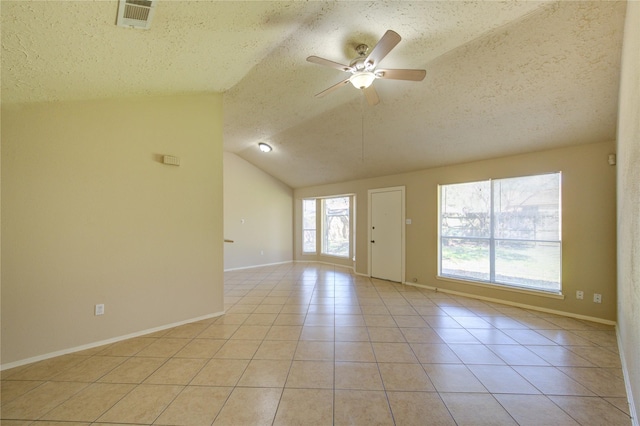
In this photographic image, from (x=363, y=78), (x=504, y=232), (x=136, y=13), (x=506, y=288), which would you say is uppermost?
(x=136, y=13)

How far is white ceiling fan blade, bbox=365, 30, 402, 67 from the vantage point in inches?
65.5

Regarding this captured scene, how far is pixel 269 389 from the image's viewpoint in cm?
191

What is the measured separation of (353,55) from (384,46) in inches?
33.4

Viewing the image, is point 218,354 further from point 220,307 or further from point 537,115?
point 537,115

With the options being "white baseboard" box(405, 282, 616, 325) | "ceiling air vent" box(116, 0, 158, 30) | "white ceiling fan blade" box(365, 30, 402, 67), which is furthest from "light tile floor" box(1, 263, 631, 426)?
"ceiling air vent" box(116, 0, 158, 30)

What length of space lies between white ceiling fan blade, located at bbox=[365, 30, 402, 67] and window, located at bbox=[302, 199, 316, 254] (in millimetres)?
5627

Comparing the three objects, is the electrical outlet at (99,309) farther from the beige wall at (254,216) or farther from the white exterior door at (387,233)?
the white exterior door at (387,233)

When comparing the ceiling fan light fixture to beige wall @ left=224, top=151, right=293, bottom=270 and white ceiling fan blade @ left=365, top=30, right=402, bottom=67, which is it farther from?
beige wall @ left=224, top=151, right=293, bottom=270

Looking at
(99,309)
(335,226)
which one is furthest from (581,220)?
(99,309)

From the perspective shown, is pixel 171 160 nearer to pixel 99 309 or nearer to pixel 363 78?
pixel 99 309

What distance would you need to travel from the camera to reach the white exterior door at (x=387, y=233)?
5152 millimetres

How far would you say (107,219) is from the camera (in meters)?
2.60

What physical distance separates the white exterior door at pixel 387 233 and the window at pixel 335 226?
45.0 inches

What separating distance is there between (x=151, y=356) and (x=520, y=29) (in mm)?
4456
